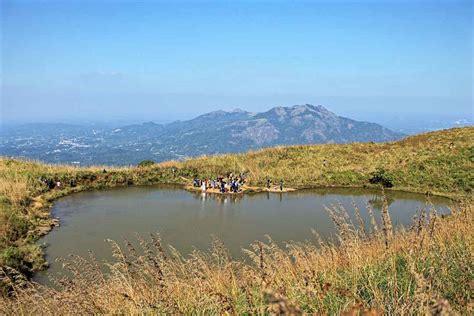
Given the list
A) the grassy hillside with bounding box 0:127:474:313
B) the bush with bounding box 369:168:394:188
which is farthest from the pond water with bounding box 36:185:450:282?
the bush with bounding box 369:168:394:188

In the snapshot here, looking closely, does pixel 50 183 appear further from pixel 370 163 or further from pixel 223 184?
pixel 370 163

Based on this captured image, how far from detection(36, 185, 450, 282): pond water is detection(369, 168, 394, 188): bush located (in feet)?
5.30

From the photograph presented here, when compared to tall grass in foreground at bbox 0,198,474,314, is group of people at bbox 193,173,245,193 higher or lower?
lower

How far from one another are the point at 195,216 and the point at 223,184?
21.6ft

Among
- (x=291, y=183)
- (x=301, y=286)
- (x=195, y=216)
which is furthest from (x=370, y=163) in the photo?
(x=301, y=286)

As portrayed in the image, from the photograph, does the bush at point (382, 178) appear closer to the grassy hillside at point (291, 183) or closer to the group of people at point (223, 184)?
the grassy hillside at point (291, 183)

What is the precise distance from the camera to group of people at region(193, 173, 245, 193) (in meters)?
26.0

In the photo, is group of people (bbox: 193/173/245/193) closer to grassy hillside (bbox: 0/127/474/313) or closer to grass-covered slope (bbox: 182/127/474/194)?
grassy hillside (bbox: 0/127/474/313)

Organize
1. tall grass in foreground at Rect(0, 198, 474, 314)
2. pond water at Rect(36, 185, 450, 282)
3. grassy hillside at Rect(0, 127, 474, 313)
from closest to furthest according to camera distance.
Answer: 1. tall grass in foreground at Rect(0, 198, 474, 314)
2. grassy hillside at Rect(0, 127, 474, 313)
3. pond water at Rect(36, 185, 450, 282)

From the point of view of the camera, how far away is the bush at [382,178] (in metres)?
27.7

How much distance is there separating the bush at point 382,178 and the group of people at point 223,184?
Answer: 9597mm

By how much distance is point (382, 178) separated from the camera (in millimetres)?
27891

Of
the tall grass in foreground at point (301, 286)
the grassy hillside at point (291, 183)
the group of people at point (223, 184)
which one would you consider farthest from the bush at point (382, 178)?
the tall grass in foreground at point (301, 286)

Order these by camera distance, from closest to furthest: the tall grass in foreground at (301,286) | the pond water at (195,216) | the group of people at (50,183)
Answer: the tall grass in foreground at (301,286), the pond water at (195,216), the group of people at (50,183)
